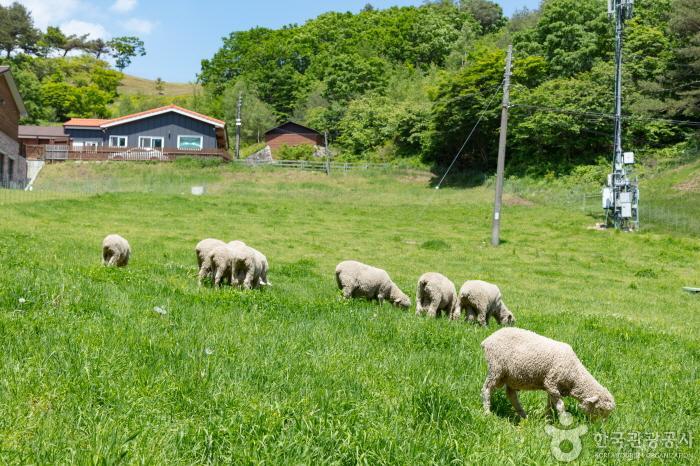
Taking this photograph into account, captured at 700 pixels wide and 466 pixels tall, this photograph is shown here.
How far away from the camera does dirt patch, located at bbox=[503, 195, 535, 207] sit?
139ft

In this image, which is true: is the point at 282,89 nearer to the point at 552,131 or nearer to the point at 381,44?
the point at 381,44

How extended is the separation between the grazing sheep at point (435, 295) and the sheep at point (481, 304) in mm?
293

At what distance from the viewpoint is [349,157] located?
239ft

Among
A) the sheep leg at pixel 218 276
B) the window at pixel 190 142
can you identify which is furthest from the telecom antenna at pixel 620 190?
the window at pixel 190 142

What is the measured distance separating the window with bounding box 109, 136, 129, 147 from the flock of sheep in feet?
166

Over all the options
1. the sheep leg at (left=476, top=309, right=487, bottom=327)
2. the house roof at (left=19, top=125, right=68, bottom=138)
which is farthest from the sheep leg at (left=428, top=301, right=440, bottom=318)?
the house roof at (left=19, top=125, right=68, bottom=138)

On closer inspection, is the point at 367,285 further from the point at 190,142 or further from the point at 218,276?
the point at 190,142

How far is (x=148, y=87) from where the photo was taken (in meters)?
152

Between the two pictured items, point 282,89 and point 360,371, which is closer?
point 360,371

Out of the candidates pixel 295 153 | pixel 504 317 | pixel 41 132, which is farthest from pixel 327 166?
pixel 504 317

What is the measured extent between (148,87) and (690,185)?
141m

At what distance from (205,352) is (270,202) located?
110 feet

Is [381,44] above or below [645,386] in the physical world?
above

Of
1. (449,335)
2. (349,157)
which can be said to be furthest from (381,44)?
(449,335)
